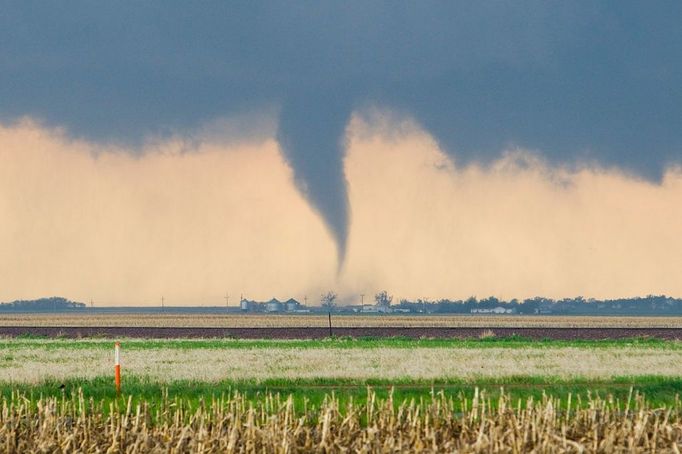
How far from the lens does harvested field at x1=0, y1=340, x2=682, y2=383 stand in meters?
36.3

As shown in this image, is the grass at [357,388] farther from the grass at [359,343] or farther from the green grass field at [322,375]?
the grass at [359,343]

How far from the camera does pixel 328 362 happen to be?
4391 centimetres

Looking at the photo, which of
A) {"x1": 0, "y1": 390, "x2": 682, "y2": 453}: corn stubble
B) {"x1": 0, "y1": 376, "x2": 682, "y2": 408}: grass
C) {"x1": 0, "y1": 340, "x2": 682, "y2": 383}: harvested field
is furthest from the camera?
{"x1": 0, "y1": 340, "x2": 682, "y2": 383}: harvested field

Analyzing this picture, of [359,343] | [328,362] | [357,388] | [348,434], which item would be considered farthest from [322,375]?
[359,343]

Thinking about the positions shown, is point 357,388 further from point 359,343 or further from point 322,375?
point 359,343

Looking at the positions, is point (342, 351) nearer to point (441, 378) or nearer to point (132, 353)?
point (132, 353)

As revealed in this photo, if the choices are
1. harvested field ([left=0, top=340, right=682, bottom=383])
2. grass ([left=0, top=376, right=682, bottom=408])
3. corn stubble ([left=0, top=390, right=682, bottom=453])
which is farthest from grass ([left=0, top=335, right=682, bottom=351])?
corn stubble ([left=0, top=390, right=682, bottom=453])

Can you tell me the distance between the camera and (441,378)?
34.2 m

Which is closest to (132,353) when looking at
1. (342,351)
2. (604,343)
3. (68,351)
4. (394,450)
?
(68,351)

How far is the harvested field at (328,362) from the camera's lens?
119 ft

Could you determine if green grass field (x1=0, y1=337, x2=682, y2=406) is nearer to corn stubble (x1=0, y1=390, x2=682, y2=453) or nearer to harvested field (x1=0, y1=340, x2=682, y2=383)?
harvested field (x1=0, y1=340, x2=682, y2=383)

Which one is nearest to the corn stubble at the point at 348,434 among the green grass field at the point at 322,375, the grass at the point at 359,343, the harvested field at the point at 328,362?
the green grass field at the point at 322,375

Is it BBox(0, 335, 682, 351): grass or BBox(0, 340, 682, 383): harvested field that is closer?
BBox(0, 340, 682, 383): harvested field

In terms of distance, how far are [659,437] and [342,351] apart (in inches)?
1418
